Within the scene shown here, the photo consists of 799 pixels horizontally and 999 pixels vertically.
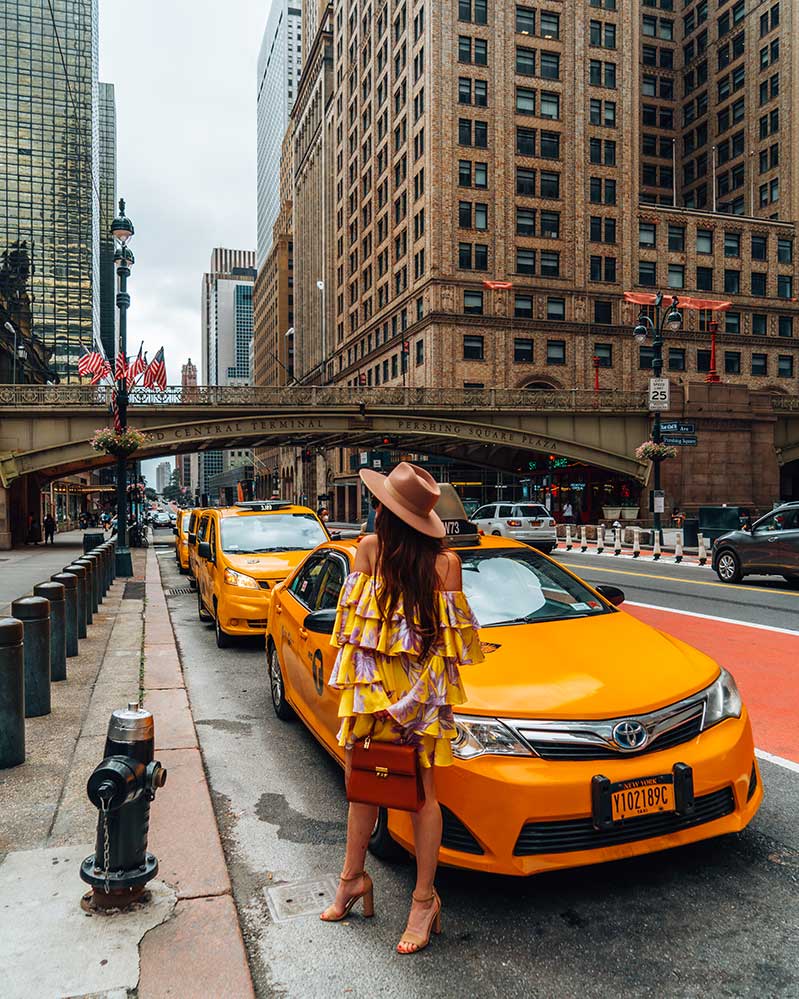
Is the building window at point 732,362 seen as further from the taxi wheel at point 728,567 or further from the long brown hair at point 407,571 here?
the long brown hair at point 407,571

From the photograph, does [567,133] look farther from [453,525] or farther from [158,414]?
[453,525]

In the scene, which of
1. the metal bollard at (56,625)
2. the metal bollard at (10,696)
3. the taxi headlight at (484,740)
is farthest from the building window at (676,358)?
the taxi headlight at (484,740)

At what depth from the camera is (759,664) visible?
318 inches

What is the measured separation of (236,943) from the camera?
120 inches

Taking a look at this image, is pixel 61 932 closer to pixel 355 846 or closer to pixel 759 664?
pixel 355 846

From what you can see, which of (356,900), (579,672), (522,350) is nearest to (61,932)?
(356,900)

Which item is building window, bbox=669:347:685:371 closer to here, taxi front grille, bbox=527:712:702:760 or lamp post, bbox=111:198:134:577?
lamp post, bbox=111:198:134:577

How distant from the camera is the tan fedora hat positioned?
Result: 9.59 feet

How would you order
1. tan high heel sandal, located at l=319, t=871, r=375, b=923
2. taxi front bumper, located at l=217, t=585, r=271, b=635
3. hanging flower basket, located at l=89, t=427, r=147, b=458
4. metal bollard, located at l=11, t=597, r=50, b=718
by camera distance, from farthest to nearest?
hanging flower basket, located at l=89, t=427, r=147, b=458, taxi front bumper, located at l=217, t=585, r=271, b=635, metal bollard, located at l=11, t=597, r=50, b=718, tan high heel sandal, located at l=319, t=871, r=375, b=923

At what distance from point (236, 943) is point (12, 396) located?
132 ft

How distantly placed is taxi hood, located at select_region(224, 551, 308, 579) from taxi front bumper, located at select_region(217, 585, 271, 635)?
0.80ft

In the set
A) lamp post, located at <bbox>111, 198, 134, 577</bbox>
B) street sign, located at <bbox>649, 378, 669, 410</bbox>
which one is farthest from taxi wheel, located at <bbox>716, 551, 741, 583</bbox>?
lamp post, located at <bbox>111, 198, 134, 577</bbox>

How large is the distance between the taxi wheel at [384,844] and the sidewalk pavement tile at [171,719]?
6.84 feet

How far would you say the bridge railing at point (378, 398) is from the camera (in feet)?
137
